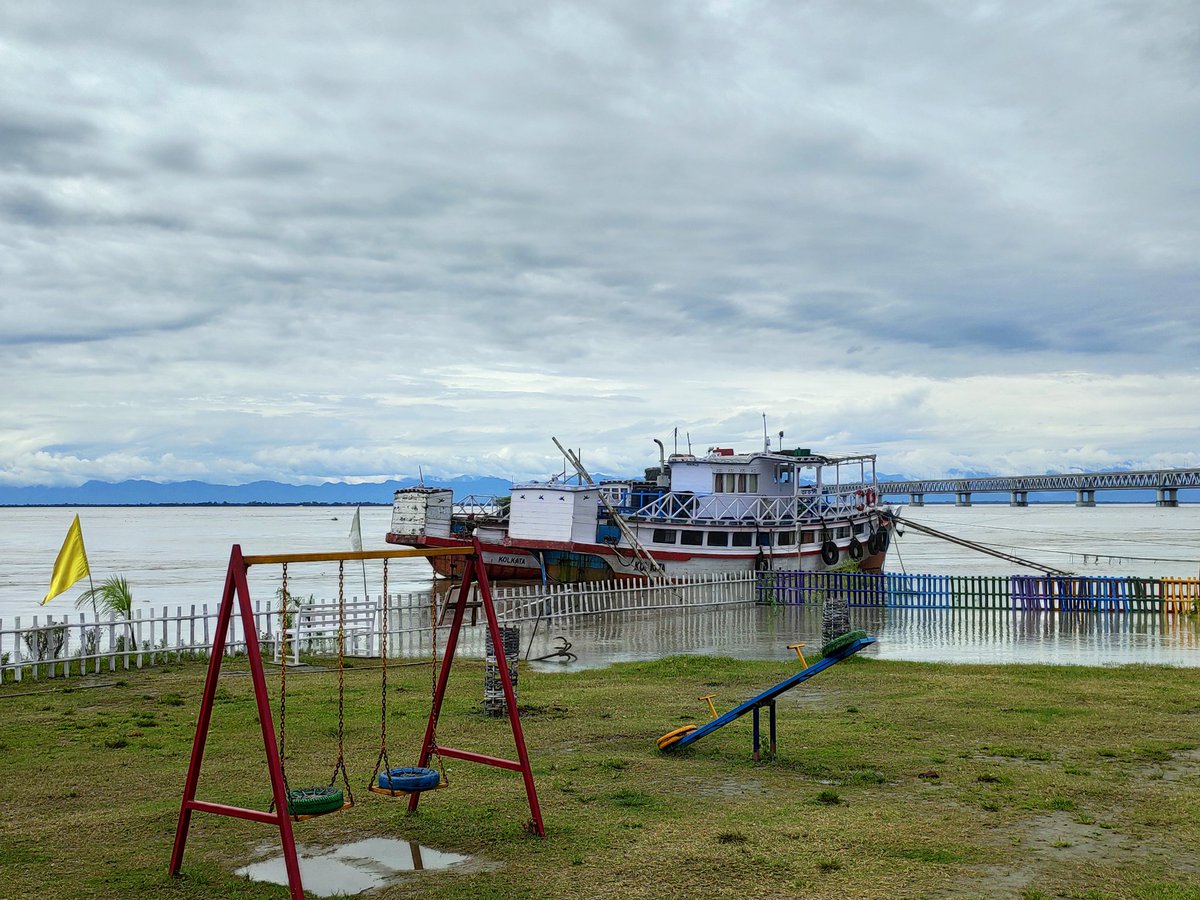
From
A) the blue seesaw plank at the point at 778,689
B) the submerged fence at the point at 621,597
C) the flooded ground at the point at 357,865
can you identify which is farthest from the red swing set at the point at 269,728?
the submerged fence at the point at 621,597

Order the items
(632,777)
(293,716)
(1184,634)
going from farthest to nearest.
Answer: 1. (1184,634)
2. (293,716)
3. (632,777)

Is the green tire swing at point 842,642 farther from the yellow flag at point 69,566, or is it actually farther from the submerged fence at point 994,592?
the submerged fence at point 994,592

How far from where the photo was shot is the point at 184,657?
64.2 feet

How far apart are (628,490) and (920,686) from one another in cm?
3058

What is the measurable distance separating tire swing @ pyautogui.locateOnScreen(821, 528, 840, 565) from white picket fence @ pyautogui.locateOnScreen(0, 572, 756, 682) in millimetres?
9787

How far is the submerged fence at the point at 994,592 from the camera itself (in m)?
28.1

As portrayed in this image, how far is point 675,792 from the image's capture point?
9.85 meters

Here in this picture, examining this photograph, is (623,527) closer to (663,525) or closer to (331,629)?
(663,525)

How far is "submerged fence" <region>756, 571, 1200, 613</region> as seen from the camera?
28.1 metres

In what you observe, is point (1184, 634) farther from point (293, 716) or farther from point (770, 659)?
point (293, 716)

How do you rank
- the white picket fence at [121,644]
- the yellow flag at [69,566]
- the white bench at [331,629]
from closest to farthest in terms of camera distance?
the white picket fence at [121,644] → the yellow flag at [69,566] → the white bench at [331,629]

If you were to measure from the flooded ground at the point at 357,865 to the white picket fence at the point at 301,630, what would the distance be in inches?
108

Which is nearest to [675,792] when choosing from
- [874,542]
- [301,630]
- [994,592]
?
[301,630]

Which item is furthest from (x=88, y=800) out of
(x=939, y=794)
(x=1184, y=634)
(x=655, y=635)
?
(x=1184, y=634)
